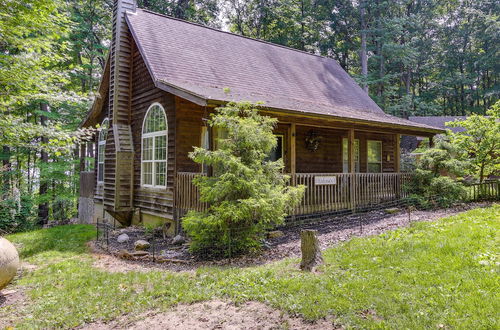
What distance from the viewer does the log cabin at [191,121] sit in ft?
31.3

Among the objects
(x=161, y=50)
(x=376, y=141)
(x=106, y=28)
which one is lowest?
(x=376, y=141)

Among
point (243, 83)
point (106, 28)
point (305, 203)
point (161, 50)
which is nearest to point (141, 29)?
A: point (161, 50)

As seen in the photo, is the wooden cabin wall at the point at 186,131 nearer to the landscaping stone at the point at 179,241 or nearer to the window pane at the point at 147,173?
the window pane at the point at 147,173

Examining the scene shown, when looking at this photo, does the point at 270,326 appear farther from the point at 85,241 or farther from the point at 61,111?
the point at 61,111

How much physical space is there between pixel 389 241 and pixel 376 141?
9.76m

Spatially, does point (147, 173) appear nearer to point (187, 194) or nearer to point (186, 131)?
point (186, 131)

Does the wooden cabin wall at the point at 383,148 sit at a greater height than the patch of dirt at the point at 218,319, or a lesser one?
greater

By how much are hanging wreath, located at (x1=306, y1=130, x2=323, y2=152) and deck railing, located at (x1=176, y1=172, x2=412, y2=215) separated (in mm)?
1779

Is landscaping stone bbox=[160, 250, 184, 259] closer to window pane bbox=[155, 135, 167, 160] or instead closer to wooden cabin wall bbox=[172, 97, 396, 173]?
wooden cabin wall bbox=[172, 97, 396, 173]

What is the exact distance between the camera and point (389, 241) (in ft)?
21.3

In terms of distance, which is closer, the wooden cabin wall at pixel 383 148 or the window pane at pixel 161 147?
the window pane at pixel 161 147

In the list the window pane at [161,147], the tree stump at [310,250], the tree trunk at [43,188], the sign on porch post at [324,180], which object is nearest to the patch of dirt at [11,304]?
the tree stump at [310,250]

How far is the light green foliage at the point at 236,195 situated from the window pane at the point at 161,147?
3197 mm

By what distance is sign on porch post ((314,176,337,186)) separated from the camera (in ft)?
32.7
